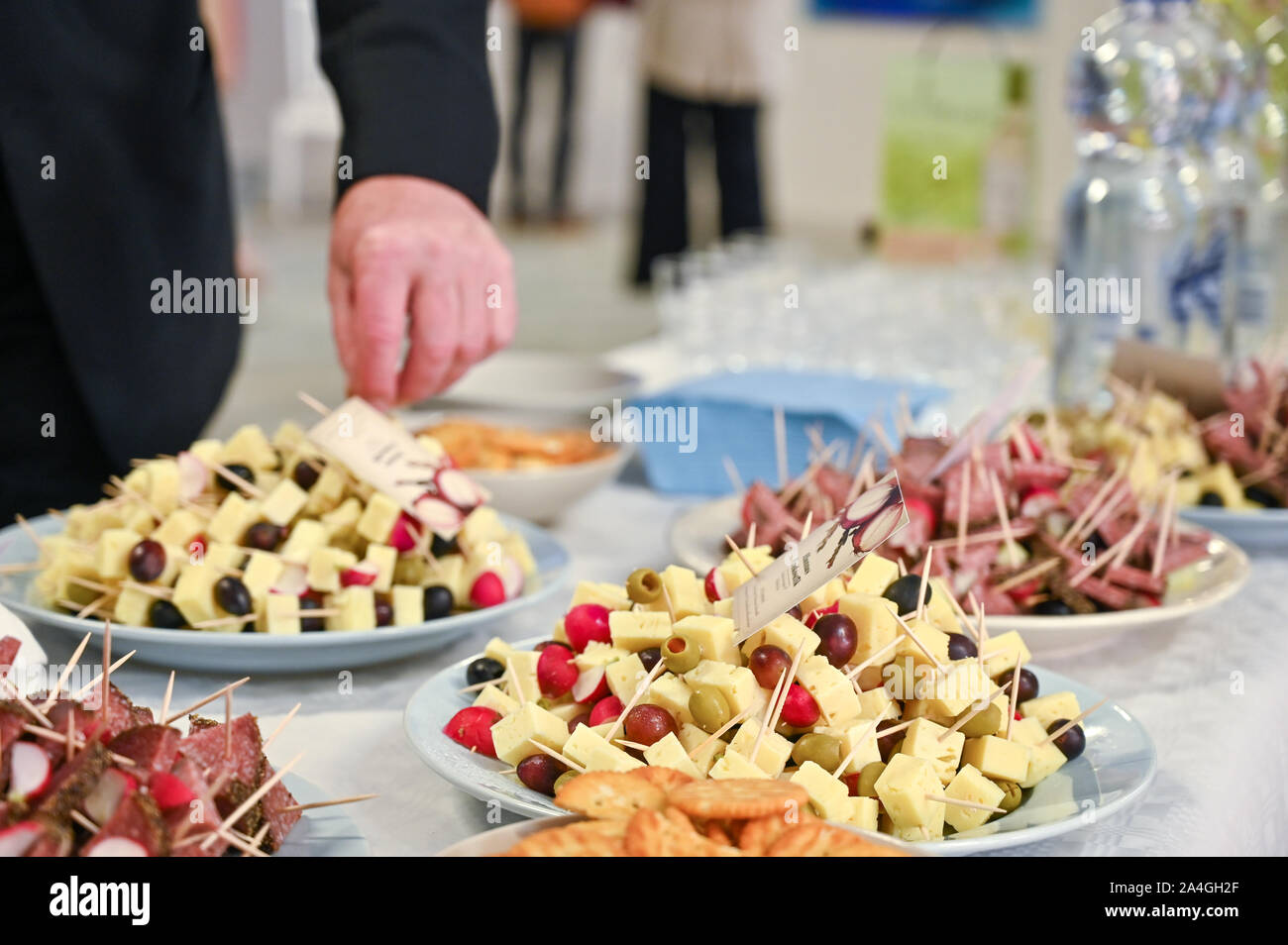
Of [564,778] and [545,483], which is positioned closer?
[564,778]

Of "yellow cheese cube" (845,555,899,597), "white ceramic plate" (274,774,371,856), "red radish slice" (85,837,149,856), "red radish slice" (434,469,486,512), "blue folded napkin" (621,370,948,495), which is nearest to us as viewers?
"red radish slice" (85,837,149,856)

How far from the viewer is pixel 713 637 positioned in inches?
35.7

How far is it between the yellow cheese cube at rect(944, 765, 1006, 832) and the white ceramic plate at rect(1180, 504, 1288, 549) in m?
0.84

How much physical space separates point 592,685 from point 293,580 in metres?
0.35

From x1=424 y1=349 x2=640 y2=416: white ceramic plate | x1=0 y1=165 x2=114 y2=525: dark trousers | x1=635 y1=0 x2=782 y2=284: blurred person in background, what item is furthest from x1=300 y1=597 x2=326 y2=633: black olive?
x1=635 y1=0 x2=782 y2=284: blurred person in background

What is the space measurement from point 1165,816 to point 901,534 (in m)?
0.37

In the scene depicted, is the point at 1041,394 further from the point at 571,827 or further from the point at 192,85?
the point at 571,827

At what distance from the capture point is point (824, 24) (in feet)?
33.8

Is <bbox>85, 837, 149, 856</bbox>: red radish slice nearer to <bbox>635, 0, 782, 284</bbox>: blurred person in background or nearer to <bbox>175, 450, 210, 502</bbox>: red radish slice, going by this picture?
<bbox>175, 450, 210, 502</bbox>: red radish slice

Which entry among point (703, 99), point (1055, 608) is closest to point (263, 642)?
point (1055, 608)

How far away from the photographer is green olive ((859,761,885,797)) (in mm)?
858

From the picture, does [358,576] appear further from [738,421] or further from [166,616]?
[738,421]

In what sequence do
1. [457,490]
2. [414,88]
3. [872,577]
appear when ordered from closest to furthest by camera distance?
1. [872,577]
2. [457,490]
3. [414,88]

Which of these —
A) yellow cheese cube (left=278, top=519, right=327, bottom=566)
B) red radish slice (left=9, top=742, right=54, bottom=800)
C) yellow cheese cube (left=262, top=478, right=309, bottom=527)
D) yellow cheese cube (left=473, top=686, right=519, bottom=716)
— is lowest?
yellow cheese cube (left=473, top=686, right=519, bottom=716)
